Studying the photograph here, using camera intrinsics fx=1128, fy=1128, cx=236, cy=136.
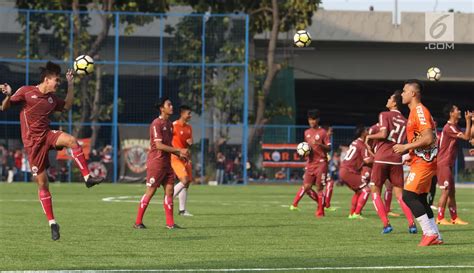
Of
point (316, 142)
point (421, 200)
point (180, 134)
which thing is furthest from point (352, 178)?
point (421, 200)

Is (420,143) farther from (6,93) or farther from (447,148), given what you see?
(447,148)

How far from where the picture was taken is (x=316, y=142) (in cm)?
2417

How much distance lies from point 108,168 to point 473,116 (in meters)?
29.1

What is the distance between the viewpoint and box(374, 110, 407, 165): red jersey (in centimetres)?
1829

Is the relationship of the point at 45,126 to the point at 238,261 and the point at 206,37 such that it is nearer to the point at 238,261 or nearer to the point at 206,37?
the point at 238,261

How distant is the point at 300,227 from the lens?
19.3 m

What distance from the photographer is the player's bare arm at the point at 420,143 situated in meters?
14.8

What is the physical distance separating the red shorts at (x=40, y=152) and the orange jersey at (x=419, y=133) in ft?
16.3

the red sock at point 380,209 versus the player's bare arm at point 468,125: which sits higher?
the player's bare arm at point 468,125

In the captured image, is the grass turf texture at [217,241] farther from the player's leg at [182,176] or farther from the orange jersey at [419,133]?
the orange jersey at [419,133]

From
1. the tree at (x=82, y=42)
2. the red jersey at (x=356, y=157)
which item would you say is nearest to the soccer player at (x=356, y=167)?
the red jersey at (x=356, y=157)

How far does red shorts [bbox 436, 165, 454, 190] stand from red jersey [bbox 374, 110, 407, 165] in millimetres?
2798

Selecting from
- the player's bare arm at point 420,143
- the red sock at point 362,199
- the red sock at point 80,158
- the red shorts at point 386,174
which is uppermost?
the player's bare arm at point 420,143

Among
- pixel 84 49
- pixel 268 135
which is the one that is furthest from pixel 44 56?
pixel 268 135
